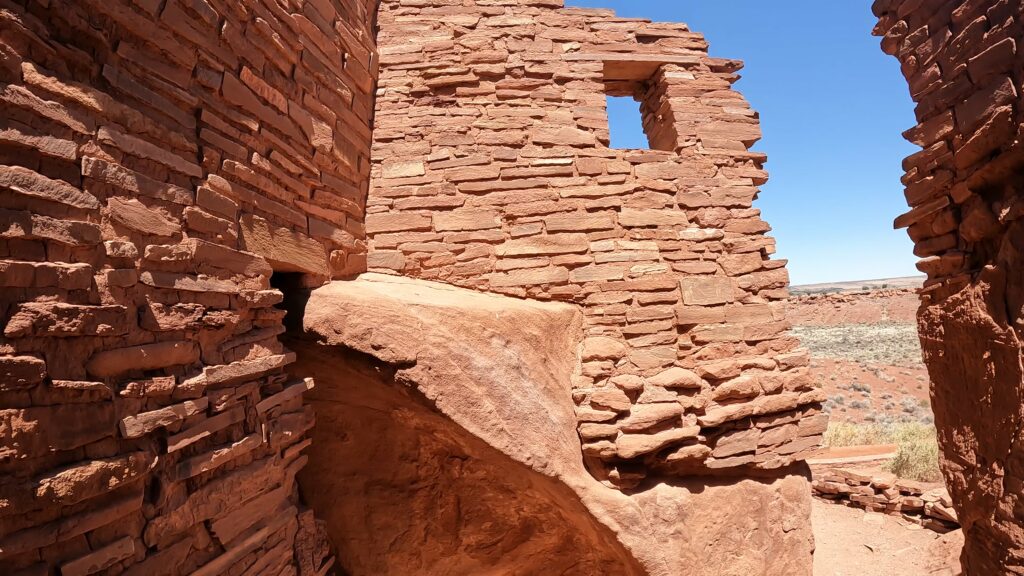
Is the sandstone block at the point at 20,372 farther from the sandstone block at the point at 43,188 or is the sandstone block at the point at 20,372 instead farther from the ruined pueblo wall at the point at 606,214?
the ruined pueblo wall at the point at 606,214

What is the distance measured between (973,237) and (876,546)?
623cm

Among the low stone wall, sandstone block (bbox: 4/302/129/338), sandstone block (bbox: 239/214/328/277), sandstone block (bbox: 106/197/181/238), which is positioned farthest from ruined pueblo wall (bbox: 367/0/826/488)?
the low stone wall

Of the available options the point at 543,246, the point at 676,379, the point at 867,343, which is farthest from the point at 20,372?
the point at 867,343

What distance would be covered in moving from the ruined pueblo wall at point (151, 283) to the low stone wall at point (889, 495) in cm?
804

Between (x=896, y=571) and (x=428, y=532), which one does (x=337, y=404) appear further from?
(x=896, y=571)

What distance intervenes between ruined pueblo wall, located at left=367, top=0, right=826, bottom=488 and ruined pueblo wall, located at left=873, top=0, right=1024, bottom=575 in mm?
1113

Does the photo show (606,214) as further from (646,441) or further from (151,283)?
(151,283)

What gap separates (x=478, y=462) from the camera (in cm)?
364

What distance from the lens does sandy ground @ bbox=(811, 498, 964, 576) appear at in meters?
6.11

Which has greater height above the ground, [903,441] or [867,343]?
[867,343]

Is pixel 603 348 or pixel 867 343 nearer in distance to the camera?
pixel 603 348

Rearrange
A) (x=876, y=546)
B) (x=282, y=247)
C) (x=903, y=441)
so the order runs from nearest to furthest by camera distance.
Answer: (x=282, y=247) < (x=876, y=546) < (x=903, y=441)

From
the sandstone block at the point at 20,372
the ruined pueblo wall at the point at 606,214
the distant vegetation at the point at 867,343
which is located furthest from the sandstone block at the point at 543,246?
the distant vegetation at the point at 867,343

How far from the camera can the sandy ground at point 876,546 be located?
20.1ft
